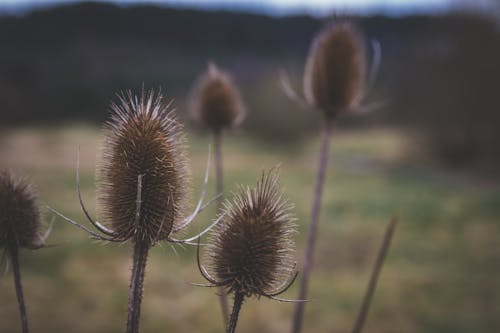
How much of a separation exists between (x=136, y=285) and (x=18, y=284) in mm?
511

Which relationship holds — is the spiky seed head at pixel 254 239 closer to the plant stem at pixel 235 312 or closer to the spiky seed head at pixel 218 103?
the plant stem at pixel 235 312

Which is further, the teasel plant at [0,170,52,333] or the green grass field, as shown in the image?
the green grass field

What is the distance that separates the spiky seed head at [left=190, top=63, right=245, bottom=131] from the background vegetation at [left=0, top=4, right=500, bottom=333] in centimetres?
68

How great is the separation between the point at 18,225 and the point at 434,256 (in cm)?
1725

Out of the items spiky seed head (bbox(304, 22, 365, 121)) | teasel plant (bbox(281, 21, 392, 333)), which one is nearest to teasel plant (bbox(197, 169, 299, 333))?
teasel plant (bbox(281, 21, 392, 333))

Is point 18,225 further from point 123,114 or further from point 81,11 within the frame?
point 81,11

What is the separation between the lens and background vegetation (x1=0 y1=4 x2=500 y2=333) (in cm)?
1285

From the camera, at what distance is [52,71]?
40.6 meters

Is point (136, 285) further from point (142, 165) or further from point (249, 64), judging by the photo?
point (249, 64)

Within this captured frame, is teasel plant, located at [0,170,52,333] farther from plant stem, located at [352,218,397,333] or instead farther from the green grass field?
the green grass field

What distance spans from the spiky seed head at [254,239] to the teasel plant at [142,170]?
0.17 m

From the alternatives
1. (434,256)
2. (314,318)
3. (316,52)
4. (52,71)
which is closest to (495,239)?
(434,256)

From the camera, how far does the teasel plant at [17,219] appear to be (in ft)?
6.82

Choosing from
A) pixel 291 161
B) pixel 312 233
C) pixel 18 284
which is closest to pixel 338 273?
pixel 312 233
